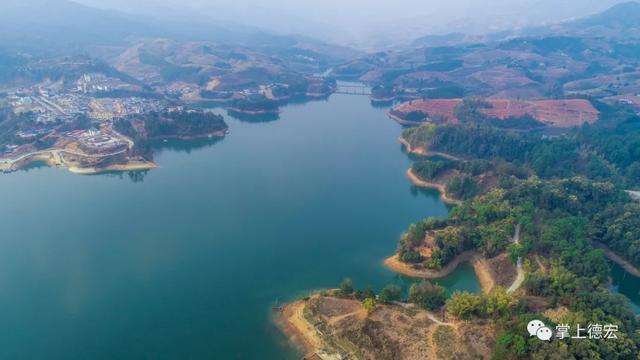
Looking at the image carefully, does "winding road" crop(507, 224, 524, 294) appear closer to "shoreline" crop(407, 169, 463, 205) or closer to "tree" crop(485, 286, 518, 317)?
"tree" crop(485, 286, 518, 317)

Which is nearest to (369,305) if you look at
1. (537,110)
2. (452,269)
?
(452,269)

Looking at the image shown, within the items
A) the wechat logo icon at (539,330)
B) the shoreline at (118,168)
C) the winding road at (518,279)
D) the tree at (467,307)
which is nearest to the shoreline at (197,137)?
the shoreline at (118,168)

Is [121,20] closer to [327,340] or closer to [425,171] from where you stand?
[425,171]

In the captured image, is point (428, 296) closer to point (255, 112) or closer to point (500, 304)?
point (500, 304)

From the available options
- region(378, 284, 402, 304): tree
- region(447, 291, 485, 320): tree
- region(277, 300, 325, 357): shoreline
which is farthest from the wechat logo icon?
A: region(277, 300, 325, 357): shoreline

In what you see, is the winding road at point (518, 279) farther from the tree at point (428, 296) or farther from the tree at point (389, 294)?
the tree at point (389, 294)

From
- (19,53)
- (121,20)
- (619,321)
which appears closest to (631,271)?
(619,321)
